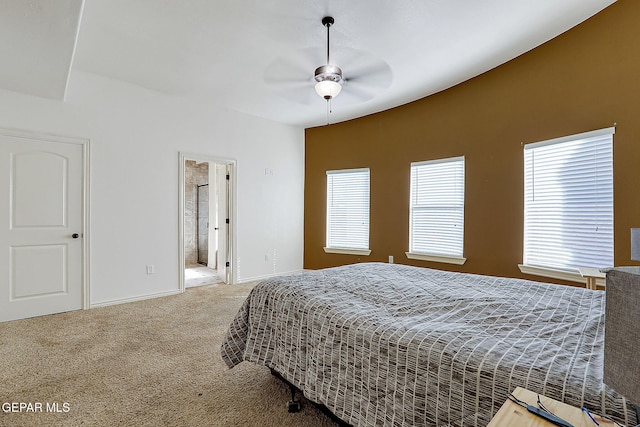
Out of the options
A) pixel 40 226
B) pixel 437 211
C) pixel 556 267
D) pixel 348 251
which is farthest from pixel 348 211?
pixel 40 226

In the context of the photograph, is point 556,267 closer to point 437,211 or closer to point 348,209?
point 437,211

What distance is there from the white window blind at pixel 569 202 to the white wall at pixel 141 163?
3810 millimetres

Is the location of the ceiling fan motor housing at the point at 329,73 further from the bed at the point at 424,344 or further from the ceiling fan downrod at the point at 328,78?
the bed at the point at 424,344

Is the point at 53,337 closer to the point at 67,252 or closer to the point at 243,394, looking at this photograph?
the point at 67,252

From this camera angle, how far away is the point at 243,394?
78.4 inches

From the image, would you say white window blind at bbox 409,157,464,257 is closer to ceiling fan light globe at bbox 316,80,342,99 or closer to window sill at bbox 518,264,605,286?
window sill at bbox 518,264,605,286

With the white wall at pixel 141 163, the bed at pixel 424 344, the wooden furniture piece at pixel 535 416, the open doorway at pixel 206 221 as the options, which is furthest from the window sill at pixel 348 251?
the wooden furniture piece at pixel 535 416

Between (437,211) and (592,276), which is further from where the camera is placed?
(437,211)

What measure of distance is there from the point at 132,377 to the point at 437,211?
3.72m

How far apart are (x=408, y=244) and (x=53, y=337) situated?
4124 millimetres

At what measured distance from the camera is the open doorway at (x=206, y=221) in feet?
15.2

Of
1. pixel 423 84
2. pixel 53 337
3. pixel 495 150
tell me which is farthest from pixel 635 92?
pixel 53 337

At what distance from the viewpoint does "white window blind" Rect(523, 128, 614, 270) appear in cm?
258

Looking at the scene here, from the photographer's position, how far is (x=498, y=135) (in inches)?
137
